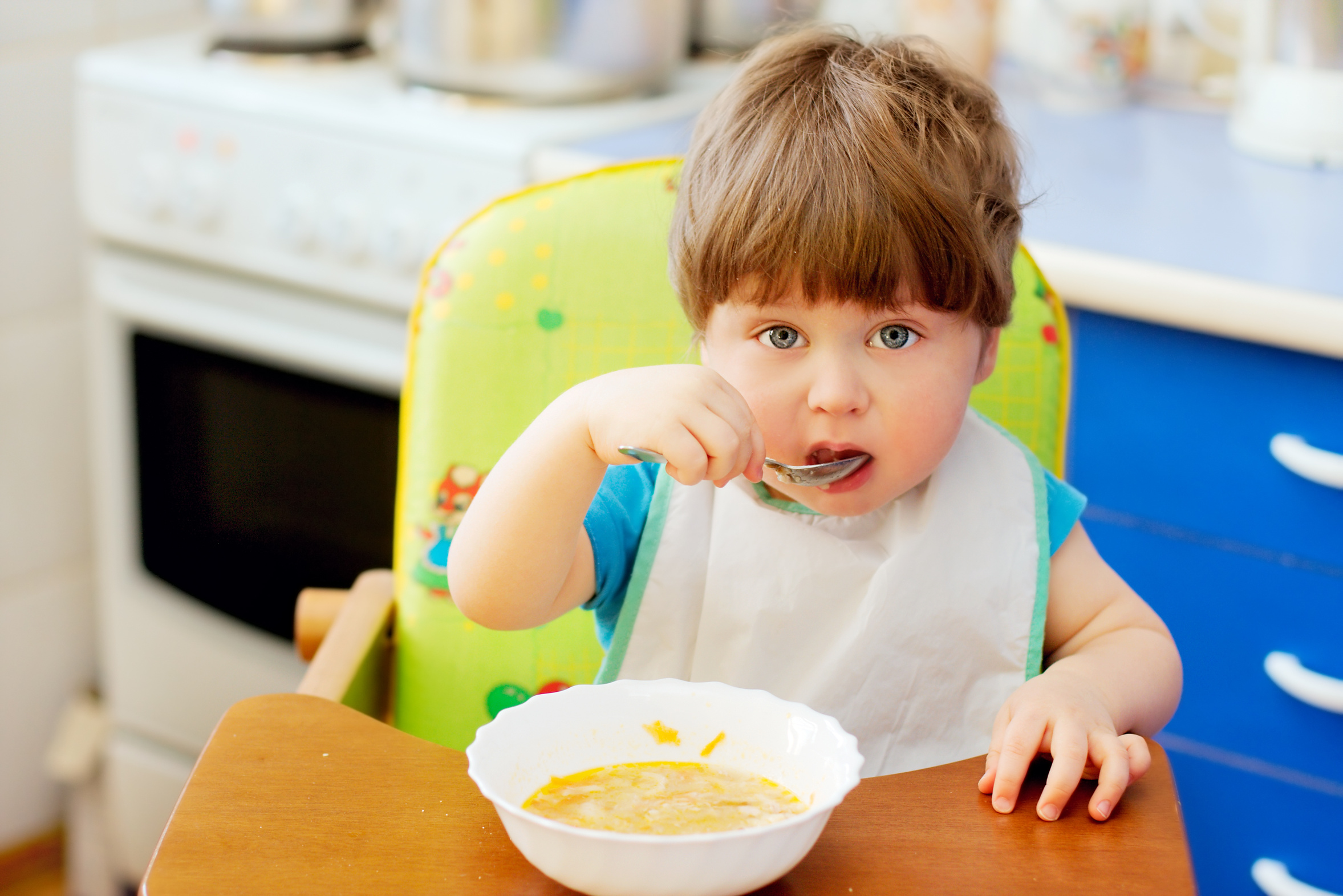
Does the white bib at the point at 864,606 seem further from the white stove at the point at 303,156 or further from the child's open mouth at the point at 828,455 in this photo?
the white stove at the point at 303,156

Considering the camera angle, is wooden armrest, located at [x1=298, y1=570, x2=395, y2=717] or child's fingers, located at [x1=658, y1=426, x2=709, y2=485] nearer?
child's fingers, located at [x1=658, y1=426, x2=709, y2=485]

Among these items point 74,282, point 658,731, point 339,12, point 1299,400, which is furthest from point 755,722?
point 74,282

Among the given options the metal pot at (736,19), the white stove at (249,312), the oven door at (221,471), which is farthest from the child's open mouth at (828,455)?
the metal pot at (736,19)

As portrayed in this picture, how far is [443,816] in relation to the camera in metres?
0.63

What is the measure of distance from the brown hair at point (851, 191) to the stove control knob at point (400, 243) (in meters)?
0.73

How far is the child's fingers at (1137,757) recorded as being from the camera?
677 millimetres

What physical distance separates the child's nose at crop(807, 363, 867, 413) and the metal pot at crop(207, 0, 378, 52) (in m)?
1.21

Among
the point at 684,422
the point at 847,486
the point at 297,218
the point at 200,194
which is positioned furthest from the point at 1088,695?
the point at 200,194

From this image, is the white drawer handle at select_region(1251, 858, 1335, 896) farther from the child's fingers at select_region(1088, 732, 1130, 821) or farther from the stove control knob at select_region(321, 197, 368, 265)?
the stove control knob at select_region(321, 197, 368, 265)

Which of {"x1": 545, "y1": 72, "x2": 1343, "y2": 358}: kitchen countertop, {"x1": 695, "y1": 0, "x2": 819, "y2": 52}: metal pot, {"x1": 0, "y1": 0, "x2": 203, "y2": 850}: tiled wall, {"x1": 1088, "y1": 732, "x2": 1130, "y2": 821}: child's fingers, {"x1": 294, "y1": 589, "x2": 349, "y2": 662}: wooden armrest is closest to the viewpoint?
{"x1": 1088, "y1": 732, "x2": 1130, "y2": 821}: child's fingers

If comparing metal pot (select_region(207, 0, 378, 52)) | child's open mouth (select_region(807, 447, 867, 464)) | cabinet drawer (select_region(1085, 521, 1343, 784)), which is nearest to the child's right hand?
child's open mouth (select_region(807, 447, 867, 464))

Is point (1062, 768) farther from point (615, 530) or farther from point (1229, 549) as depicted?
point (1229, 549)

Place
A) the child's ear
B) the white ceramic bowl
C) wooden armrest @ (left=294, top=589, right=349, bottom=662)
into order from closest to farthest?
1. the white ceramic bowl
2. the child's ear
3. wooden armrest @ (left=294, top=589, right=349, bottom=662)

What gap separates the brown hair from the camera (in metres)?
0.75
